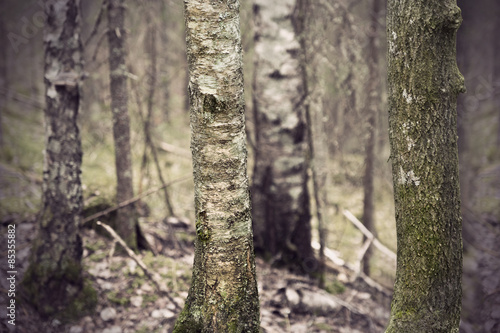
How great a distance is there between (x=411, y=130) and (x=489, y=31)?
1520 centimetres

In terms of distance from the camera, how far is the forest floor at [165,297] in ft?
11.9

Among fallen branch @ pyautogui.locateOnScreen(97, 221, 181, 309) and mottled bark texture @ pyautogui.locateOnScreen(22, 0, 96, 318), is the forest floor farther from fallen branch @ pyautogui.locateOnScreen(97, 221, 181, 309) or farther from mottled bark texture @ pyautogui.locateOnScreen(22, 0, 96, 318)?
mottled bark texture @ pyautogui.locateOnScreen(22, 0, 96, 318)

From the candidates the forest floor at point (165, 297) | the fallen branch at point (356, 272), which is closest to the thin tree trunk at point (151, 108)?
the forest floor at point (165, 297)

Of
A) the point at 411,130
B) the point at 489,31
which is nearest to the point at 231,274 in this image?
the point at 411,130

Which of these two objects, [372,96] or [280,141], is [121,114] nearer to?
[280,141]

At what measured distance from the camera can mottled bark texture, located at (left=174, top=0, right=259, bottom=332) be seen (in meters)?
2.48

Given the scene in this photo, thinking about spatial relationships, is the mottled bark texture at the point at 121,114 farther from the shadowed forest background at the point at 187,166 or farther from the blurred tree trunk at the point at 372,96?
the blurred tree trunk at the point at 372,96

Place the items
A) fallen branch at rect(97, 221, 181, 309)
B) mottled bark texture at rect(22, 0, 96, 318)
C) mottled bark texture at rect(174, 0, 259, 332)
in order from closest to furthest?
mottled bark texture at rect(174, 0, 259, 332), mottled bark texture at rect(22, 0, 96, 318), fallen branch at rect(97, 221, 181, 309)

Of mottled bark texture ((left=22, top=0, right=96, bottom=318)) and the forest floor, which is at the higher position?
mottled bark texture ((left=22, top=0, right=96, bottom=318))

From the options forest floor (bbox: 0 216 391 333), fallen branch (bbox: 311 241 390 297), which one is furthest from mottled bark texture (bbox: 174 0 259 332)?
fallen branch (bbox: 311 241 390 297)

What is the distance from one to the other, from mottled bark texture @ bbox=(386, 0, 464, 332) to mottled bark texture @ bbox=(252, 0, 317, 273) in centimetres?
215

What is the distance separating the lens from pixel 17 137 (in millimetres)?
7508

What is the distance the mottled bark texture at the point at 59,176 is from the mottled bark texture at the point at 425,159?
2910 mm

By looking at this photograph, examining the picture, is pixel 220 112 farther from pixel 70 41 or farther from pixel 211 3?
pixel 70 41
